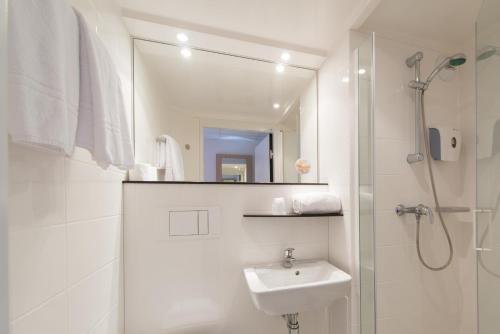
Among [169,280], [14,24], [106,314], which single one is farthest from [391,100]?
[106,314]

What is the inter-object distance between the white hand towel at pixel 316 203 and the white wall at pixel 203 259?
0.46 ft

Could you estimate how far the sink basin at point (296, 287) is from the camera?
97 centimetres

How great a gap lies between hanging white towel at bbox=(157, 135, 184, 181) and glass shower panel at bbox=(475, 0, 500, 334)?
5.42ft

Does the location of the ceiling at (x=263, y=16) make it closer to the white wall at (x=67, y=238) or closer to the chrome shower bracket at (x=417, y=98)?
the white wall at (x=67, y=238)

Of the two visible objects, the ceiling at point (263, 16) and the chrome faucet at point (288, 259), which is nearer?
the ceiling at point (263, 16)

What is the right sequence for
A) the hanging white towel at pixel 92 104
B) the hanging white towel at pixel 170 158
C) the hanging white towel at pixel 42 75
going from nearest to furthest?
the hanging white towel at pixel 42 75
the hanging white towel at pixel 92 104
the hanging white towel at pixel 170 158

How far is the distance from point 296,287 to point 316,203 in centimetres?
47

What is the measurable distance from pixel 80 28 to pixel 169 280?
1.22 m

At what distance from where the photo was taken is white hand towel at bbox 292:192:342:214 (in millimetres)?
1199

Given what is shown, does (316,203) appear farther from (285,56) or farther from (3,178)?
(3,178)

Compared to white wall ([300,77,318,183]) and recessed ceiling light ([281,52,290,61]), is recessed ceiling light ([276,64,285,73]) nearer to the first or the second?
recessed ceiling light ([281,52,290,61])

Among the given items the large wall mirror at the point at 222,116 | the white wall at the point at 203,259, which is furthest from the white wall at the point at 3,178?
the large wall mirror at the point at 222,116

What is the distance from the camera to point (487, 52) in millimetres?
998

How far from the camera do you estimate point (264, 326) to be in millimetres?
1269
